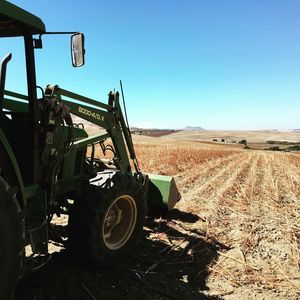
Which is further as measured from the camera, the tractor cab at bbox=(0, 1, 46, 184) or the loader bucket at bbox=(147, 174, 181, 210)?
the loader bucket at bbox=(147, 174, 181, 210)

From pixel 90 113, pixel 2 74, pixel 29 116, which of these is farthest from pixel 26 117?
pixel 90 113

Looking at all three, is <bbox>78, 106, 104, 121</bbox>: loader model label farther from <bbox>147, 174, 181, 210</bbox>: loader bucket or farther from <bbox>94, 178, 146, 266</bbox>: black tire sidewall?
<bbox>147, 174, 181, 210</bbox>: loader bucket

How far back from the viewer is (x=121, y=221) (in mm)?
5102

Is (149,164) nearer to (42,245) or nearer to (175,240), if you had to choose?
(175,240)

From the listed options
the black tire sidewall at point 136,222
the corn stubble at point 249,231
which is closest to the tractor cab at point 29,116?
the black tire sidewall at point 136,222

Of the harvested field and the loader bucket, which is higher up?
the loader bucket

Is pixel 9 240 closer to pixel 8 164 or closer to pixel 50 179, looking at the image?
pixel 8 164

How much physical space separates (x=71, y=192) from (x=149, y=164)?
11.9m

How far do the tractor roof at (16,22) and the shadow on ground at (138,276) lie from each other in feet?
8.39

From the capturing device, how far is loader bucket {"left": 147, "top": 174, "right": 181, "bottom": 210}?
7039 millimetres

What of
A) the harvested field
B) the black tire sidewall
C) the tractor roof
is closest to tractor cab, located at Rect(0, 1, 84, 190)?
the tractor roof

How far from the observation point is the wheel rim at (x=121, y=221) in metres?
4.91

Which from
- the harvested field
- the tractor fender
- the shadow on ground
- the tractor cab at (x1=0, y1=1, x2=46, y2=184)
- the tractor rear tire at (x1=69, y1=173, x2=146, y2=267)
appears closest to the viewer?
the tractor fender

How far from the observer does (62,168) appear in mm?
4656
